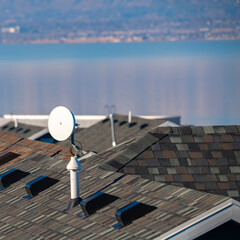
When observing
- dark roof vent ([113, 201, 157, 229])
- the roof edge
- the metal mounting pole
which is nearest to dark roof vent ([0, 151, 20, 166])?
the metal mounting pole

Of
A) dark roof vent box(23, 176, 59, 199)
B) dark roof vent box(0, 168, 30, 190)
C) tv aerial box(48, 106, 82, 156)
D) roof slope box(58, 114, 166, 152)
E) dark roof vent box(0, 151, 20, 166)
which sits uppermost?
tv aerial box(48, 106, 82, 156)

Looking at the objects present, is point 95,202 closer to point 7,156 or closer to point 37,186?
point 37,186

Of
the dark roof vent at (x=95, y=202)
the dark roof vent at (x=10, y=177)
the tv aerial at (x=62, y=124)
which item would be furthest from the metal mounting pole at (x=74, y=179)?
the dark roof vent at (x=10, y=177)

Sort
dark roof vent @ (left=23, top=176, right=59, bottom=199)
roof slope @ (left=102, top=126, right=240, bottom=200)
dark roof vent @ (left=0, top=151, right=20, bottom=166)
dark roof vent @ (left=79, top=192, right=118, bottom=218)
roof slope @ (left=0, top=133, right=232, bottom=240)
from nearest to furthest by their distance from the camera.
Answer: roof slope @ (left=0, top=133, right=232, bottom=240), dark roof vent @ (left=79, top=192, right=118, bottom=218), dark roof vent @ (left=23, top=176, right=59, bottom=199), roof slope @ (left=102, top=126, right=240, bottom=200), dark roof vent @ (left=0, top=151, right=20, bottom=166)

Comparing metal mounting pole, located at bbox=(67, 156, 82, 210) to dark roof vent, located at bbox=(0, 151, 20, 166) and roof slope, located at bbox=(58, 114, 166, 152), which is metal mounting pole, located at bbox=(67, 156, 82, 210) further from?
roof slope, located at bbox=(58, 114, 166, 152)

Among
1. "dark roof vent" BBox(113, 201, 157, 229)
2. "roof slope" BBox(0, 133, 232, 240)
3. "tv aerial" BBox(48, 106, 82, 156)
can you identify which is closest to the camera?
"roof slope" BBox(0, 133, 232, 240)

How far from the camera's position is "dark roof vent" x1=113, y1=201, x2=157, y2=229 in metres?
18.3

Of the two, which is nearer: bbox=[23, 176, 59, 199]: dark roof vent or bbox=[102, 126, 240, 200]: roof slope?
bbox=[23, 176, 59, 199]: dark roof vent

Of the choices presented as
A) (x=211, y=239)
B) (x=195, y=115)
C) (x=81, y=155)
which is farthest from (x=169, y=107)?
(x=211, y=239)

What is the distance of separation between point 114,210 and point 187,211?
216cm

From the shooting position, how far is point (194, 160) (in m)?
24.1

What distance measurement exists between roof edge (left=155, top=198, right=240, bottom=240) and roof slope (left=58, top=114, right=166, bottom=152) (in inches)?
1441

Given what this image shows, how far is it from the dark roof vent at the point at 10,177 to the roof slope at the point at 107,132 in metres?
29.2

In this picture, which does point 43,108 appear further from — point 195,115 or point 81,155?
point 81,155
